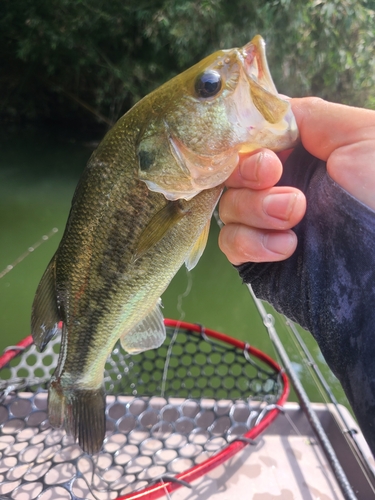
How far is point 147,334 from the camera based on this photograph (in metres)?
1.46

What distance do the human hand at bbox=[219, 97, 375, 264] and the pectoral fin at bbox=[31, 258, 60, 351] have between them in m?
0.71

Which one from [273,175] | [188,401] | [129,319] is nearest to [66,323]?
[129,319]

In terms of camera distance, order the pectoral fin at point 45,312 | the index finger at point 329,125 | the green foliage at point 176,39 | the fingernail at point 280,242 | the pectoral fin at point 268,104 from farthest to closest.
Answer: the green foliage at point 176,39 < the pectoral fin at point 45,312 < the fingernail at point 280,242 < the index finger at point 329,125 < the pectoral fin at point 268,104

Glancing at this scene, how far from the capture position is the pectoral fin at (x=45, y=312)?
1.39m

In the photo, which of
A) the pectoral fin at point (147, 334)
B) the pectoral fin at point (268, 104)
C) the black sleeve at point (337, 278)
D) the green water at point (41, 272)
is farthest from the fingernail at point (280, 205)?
the green water at point (41, 272)

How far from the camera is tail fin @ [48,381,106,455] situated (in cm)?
145

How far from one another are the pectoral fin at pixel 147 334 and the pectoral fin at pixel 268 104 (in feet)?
2.49

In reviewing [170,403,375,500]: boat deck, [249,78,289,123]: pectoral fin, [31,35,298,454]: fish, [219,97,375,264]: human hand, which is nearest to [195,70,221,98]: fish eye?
[31,35,298,454]: fish

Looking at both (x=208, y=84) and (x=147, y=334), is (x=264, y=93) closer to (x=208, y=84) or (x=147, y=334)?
(x=208, y=84)

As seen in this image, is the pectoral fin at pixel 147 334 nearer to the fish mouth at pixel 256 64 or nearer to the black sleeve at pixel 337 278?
the black sleeve at pixel 337 278

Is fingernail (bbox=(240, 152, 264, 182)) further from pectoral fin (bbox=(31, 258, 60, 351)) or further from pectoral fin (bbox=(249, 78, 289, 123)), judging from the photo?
pectoral fin (bbox=(31, 258, 60, 351))

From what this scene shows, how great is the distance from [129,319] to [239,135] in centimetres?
72

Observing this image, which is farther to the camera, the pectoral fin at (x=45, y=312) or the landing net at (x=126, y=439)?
the landing net at (x=126, y=439)

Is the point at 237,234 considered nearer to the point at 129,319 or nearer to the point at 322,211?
the point at 322,211
